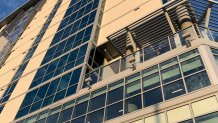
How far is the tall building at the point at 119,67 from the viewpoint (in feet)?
47.8

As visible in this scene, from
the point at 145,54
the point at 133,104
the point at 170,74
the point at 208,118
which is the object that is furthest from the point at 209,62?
the point at 145,54

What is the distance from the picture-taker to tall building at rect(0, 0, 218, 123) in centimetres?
1455

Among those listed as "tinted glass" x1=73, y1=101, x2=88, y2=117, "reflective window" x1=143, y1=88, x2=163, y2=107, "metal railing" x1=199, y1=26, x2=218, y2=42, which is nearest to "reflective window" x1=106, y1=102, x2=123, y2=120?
"reflective window" x1=143, y1=88, x2=163, y2=107

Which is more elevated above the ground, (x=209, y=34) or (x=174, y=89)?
(x=209, y=34)

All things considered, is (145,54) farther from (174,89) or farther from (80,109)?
(80,109)

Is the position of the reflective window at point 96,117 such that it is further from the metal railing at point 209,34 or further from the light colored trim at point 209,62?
the metal railing at point 209,34

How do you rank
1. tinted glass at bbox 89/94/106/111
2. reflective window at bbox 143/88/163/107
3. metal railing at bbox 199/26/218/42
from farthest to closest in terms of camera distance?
tinted glass at bbox 89/94/106/111 → metal railing at bbox 199/26/218/42 → reflective window at bbox 143/88/163/107

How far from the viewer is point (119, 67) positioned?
2017cm

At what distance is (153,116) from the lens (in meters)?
14.3

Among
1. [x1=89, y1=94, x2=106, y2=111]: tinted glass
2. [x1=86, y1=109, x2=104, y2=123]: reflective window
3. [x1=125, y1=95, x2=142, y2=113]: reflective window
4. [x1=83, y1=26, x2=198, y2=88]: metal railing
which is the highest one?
[x1=83, y1=26, x2=198, y2=88]: metal railing

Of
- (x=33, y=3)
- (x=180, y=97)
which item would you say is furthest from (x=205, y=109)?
(x=33, y=3)

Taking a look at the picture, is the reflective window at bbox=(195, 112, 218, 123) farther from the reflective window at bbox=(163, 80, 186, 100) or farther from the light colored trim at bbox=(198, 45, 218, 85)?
the reflective window at bbox=(163, 80, 186, 100)

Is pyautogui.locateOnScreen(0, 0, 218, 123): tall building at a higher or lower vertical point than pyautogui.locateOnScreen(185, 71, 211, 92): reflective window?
higher

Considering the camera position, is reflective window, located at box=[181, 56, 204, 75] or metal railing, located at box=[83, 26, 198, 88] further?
metal railing, located at box=[83, 26, 198, 88]
